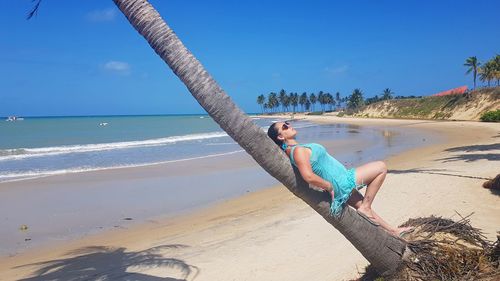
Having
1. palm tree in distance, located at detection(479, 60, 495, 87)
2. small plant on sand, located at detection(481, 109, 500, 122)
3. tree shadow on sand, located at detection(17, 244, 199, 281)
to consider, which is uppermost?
palm tree in distance, located at detection(479, 60, 495, 87)

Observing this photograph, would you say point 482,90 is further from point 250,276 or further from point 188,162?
point 250,276

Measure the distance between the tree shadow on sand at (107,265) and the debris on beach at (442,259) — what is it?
10.8 feet

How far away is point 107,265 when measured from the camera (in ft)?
22.9

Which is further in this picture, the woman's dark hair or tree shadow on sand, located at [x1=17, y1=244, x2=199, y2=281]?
tree shadow on sand, located at [x1=17, y1=244, x2=199, y2=281]

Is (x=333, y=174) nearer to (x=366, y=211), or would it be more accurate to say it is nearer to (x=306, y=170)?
(x=306, y=170)

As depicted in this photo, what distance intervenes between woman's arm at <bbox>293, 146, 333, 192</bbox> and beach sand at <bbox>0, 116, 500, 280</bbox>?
236 centimetres

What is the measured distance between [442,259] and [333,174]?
1.45m

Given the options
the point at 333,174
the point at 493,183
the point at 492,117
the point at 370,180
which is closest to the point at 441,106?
the point at 492,117

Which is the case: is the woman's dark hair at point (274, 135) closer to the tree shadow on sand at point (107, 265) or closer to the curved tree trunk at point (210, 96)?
the curved tree trunk at point (210, 96)

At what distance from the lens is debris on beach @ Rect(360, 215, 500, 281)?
4035 mm

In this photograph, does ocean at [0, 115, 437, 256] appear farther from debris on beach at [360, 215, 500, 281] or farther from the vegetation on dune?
the vegetation on dune

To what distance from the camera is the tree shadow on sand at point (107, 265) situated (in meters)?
6.39

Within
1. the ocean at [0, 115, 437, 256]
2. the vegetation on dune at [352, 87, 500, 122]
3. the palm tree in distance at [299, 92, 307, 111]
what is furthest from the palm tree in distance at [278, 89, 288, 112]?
the ocean at [0, 115, 437, 256]

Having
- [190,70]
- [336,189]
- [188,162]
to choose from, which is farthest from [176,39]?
[188,162]
